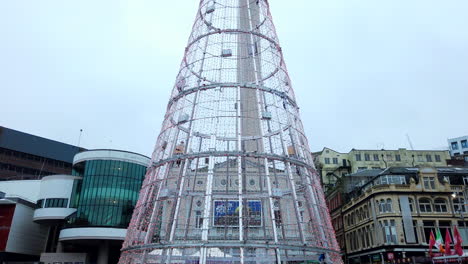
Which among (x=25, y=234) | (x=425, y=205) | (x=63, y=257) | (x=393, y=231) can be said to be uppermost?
(x=425, y=205)

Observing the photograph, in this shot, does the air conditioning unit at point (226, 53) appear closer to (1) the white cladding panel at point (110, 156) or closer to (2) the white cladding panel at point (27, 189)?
(1) the white cladding panel at point (110, 156)

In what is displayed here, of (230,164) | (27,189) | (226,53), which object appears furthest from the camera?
(27,189)

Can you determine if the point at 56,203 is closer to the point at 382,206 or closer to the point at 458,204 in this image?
the point at 382,206

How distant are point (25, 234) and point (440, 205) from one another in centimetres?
6256

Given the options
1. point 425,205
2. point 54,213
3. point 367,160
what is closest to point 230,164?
point 425,205

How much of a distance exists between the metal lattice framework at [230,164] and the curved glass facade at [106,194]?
34933 mm

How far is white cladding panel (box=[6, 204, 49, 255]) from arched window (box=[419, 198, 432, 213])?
196 ft

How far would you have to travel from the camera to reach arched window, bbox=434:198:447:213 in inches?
1762

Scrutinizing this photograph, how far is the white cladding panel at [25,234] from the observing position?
184ft

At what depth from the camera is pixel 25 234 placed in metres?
58.6

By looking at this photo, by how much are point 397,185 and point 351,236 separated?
A: 12854 mm

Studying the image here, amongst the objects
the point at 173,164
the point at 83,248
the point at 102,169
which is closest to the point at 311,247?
the point at 173,164

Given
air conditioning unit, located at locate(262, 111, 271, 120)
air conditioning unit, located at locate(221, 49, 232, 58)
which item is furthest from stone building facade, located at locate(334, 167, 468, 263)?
air conditioning unit, located at locate(221, 49, 232, 58)

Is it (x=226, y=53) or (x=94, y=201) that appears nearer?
(x=226, y=53)
